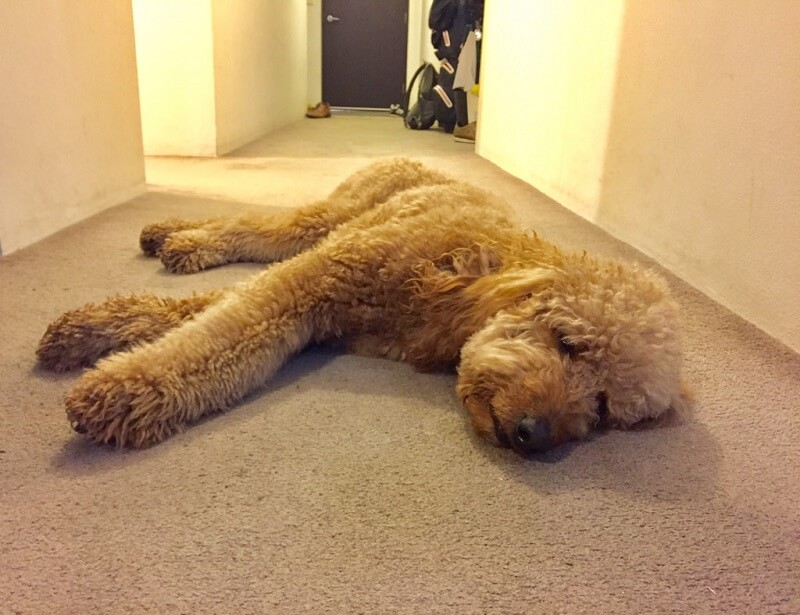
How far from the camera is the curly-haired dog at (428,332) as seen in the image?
1.24 m

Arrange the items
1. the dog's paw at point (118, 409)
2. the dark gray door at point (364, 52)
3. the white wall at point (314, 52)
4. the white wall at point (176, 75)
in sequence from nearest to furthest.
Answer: the dog's paw at point (118, 409) < the white wall at point (176, 75) < the white wall at point (314, 52) < the dark gray door at point (364, 52)

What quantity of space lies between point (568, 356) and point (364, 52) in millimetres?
9782

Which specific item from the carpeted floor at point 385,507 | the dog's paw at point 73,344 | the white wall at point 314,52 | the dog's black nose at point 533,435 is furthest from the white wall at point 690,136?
the white wall at point 314,52

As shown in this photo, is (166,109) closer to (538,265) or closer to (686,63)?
(686,63)

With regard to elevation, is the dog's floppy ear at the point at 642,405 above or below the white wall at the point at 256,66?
below

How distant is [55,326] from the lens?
58.6 inches

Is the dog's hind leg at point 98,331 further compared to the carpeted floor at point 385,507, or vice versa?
the dog's hind leg at point 98,331

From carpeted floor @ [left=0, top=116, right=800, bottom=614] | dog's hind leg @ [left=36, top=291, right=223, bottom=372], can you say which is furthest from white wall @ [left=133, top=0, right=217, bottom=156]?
dog's hind leg @ [left=36, top=291, right=223, bottom=372]

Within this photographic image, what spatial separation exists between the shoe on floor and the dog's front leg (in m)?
5.32

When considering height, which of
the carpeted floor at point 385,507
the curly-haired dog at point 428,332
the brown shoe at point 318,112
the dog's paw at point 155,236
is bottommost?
the brown shoe at point 318,112

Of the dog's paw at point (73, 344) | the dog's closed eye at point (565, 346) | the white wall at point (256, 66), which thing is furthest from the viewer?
the white wall at point (256, 66)

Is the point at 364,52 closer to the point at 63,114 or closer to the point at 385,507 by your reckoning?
the point at 63,114

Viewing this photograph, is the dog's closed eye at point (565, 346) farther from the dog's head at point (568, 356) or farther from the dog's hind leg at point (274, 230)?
the dog's hind leg at point (274, 230)

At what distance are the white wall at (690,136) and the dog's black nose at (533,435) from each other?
3.37 ft
